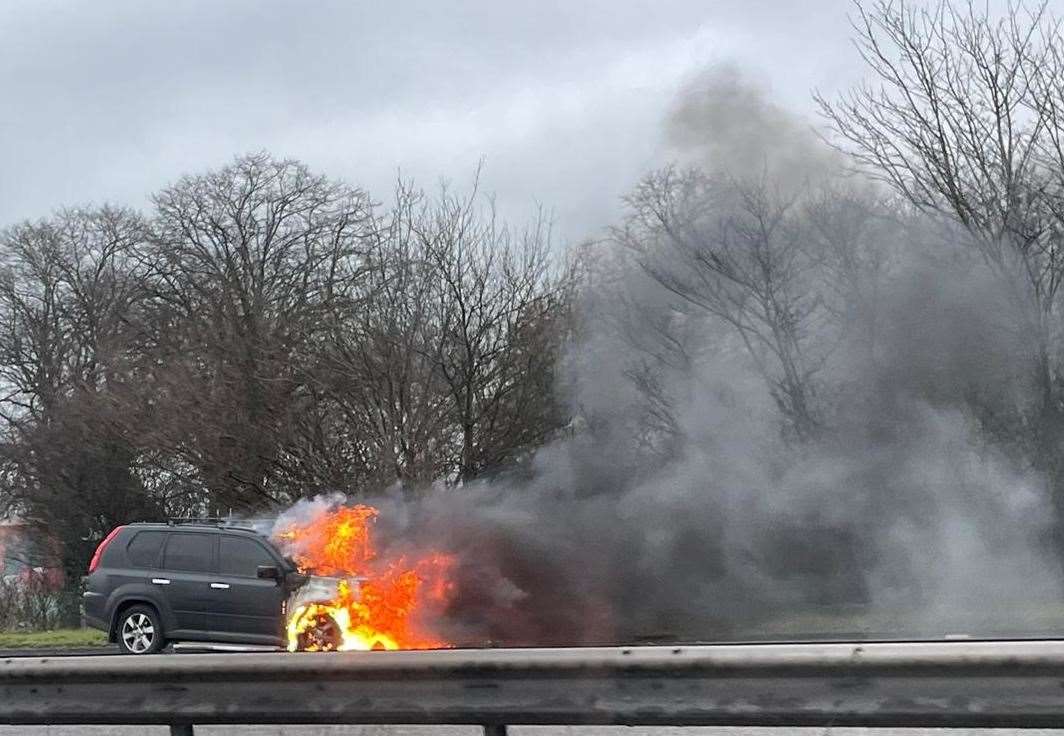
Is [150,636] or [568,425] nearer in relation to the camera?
[150,636]

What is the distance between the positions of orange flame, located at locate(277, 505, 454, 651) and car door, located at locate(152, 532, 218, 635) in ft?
3.04

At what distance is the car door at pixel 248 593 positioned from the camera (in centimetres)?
1363

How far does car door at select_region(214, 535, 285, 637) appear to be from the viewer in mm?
13633

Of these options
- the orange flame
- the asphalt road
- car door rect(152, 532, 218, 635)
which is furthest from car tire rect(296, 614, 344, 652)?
the asphalt road

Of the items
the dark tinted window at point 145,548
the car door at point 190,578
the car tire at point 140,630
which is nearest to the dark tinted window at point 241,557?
the car door at point 190,578

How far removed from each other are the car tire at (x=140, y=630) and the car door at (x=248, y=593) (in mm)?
851

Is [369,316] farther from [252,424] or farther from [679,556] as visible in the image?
[679,556]

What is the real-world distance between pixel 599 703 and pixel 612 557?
37.9ft

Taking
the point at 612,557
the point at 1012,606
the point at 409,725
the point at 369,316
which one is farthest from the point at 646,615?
the point at 409,725

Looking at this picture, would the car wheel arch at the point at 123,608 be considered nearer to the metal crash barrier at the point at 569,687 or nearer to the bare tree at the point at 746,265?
the metal crash barrier at the point at 569,687

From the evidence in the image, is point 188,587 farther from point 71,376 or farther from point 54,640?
point 71,376

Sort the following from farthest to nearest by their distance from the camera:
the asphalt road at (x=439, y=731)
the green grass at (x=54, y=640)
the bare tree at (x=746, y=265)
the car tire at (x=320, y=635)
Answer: the green grass at (x=54, y=640)
the bare tree at (x=746, y=265)
the car tire at (x=320, y=635)
the asphalt road at (x=439, y=731)

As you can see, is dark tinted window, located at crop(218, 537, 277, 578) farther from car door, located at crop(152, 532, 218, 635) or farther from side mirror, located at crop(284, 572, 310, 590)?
side mirror, located at crop(284, 572, 310, 590)

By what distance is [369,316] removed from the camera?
2327 centimetres
